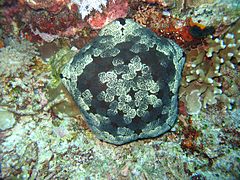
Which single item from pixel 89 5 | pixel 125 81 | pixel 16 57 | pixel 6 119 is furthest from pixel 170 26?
pixel 6 119

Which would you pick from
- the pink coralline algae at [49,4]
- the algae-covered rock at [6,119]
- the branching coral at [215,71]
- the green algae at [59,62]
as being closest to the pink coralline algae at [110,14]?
the pink coralline algae at [49,4]

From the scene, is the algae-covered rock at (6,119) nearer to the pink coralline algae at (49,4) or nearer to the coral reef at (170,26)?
the pink coralline algae at (49,4)

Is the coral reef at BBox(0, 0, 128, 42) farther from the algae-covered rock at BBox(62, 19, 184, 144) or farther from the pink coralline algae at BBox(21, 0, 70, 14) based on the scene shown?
the algae-covered rock at BBox(62, 19, 184, 144)

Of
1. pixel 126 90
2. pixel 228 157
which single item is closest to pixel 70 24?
pixel 126 90

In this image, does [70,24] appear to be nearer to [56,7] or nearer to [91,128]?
[56,7]

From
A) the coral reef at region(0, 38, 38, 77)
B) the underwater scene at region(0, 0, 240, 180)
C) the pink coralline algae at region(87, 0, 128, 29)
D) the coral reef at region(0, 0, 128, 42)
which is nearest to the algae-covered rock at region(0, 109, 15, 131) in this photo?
the underwater scene at region(0, 0, 240, 180)
